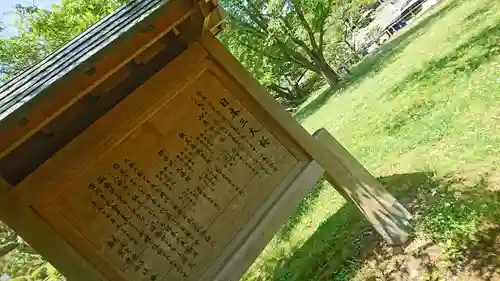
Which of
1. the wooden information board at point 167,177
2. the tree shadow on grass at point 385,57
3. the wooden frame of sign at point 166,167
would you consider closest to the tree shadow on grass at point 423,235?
the wooden frame of sign at point 166,167

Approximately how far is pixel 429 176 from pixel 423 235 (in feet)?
4.70

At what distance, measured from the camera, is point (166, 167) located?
505 centimetres

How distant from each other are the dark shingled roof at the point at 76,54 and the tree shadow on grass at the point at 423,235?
3941 mm

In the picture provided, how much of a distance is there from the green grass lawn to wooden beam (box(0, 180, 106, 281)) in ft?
10.6

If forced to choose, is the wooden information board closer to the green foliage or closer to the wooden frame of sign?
the wooden frame of sign

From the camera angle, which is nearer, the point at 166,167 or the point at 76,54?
the point at 76,54

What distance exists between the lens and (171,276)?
4.77 meters

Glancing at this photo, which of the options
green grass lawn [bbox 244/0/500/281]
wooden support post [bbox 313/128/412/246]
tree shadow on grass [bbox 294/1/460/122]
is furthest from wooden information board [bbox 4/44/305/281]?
tree shadow on grass [bbox 294/1/460/122]

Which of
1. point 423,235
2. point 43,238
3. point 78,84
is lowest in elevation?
point 423,235

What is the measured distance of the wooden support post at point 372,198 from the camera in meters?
6.00

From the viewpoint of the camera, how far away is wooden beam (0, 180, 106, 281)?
4191mm

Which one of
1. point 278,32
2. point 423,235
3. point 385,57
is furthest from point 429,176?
point 278,32

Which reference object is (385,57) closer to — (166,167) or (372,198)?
(372,198)

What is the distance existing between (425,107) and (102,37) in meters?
7.44
